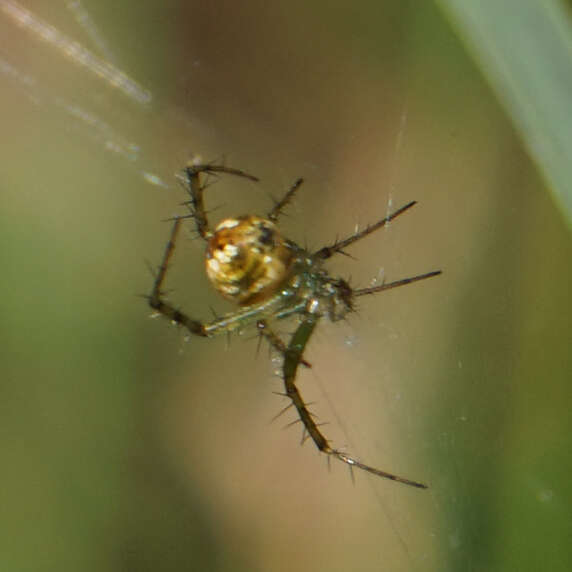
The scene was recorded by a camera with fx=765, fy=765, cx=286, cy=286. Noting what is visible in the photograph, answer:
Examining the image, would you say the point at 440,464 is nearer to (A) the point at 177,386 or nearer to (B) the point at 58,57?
(A) the point at 177,386

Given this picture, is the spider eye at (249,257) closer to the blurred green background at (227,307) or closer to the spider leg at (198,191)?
the spider leg at (198,191)

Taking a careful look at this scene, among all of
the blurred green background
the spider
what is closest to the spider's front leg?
the spider

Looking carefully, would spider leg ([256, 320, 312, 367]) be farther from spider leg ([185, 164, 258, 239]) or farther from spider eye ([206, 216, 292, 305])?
spider leg ([185, 164, 258, 239])

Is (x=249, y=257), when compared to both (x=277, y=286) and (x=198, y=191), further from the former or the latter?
(x=198, y=191)

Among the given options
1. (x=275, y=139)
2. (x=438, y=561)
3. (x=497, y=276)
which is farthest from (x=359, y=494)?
(x=275, y=139)

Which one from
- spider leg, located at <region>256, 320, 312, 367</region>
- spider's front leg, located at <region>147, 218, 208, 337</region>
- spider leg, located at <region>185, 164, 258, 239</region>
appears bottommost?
spider leg, located at <region>256, 320, 312, 367</region>
